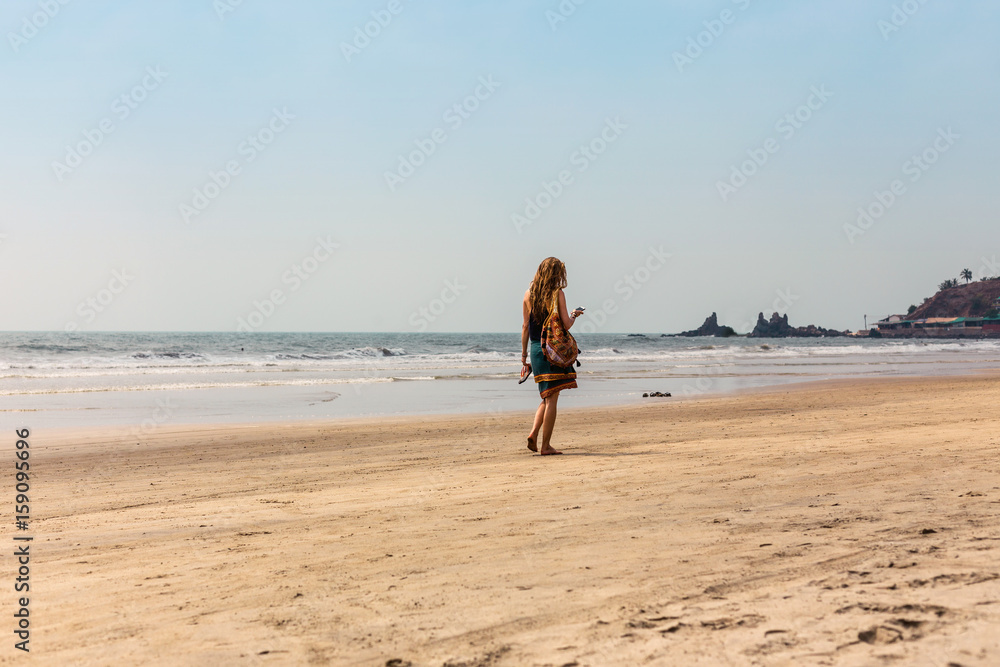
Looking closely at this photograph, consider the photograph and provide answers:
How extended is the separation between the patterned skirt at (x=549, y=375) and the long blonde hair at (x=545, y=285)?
0.36m

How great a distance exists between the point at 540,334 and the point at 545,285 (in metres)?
0.53

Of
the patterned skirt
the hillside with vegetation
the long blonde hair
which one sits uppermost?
the hillside with vegetation

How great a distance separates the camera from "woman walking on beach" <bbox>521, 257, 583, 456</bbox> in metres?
7.46

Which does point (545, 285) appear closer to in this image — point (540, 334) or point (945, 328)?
point (540, 334)

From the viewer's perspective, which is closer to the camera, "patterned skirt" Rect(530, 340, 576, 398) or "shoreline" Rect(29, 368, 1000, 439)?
"patterned skirt" Rect(530, 340, 576, 398)

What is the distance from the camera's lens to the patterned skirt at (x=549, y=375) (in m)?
7.54

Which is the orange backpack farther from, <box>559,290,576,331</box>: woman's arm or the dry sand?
the dry sand

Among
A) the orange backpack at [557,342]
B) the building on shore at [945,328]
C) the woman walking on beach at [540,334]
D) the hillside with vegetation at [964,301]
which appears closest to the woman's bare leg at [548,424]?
the woman walking on beach at [540,334]

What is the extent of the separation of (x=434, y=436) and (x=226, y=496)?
406cm

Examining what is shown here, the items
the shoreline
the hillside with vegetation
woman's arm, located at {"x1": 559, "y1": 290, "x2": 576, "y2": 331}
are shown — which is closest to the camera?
woman's arm, located at {"x1": 559, "y1": 290, "x2": 576, "y2": 331}

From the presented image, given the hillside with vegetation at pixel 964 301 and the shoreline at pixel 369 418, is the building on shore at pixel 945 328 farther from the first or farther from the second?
the shoreline at pixel 369 418

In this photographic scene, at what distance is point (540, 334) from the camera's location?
7.67m

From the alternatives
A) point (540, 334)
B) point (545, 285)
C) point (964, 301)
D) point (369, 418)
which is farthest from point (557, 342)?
point (964, 301)

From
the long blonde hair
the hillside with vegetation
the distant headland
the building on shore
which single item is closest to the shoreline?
the long blonde hair
